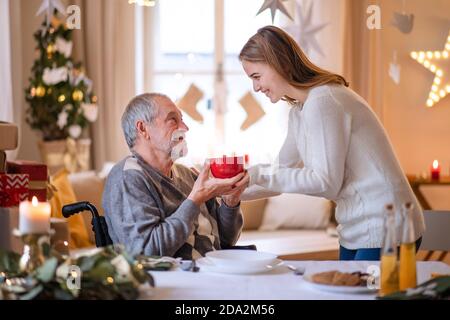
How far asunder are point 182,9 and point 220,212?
12.9 feet

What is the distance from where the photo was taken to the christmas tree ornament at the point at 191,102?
5919 millimetres

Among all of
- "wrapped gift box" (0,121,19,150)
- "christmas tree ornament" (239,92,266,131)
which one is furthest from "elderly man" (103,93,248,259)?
"christmas tree ornament" (239,92,266,131)

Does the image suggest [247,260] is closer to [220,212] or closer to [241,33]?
[220,212]

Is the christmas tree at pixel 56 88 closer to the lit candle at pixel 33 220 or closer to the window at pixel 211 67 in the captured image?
the window at pixel 211 67

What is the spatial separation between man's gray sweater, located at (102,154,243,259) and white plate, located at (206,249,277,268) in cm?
29

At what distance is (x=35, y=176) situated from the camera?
9.88ft

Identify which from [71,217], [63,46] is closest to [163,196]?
[71,217]

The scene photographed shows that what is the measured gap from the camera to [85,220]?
498cm

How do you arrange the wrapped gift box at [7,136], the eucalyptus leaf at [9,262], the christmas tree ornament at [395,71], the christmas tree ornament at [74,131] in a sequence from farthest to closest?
the christmas tree ornament at [395,71]
the christmas tree ornament at [74,131]
the wrapped gift box at [7,136]
the eucalyptus leaf at [9,262]

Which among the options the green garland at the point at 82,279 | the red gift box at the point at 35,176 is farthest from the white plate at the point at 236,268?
the red gift box at the point at 35,176

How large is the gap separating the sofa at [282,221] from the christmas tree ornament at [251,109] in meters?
0.75

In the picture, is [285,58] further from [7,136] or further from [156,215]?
[7,136]

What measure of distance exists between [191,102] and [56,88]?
97cm

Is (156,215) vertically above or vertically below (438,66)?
below
